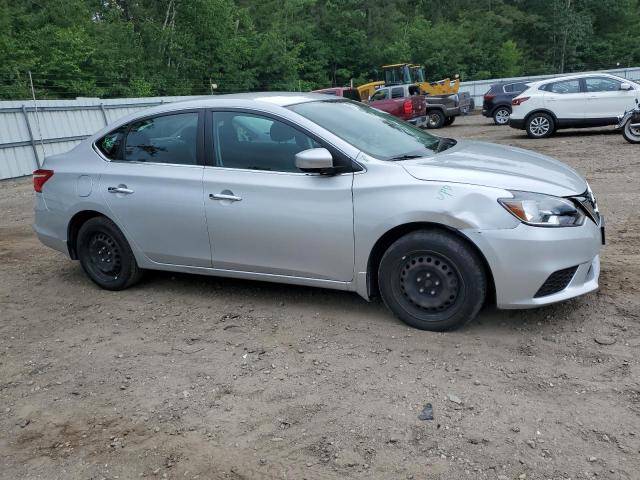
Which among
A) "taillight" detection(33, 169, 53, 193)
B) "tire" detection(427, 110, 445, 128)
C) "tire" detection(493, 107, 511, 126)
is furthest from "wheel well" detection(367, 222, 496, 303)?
"tire" detection(427, 110, 445, 128)

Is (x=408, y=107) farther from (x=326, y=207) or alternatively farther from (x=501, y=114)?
(x=326, y=207)

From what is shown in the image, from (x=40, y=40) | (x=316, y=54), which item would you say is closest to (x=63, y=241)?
(x=40, y=40)

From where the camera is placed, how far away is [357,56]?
5150cm

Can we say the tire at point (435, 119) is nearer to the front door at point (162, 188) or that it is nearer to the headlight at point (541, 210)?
the front door at point (162, 188)

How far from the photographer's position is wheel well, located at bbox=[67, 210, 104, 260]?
5.35 m

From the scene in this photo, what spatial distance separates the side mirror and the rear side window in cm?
201

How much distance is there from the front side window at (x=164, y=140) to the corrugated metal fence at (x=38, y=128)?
10955 millimetres

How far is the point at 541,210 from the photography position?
149 inches

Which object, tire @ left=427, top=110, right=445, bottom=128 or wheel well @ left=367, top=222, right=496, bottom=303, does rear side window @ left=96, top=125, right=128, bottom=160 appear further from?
tire @ left=427, top=110, right=445, bottom=128

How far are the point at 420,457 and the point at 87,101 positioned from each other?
17.1 metres

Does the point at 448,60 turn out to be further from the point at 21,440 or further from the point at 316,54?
the point at 21,440

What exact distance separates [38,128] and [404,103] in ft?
39.8

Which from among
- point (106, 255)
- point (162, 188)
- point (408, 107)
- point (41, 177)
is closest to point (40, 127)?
point (41, 177)

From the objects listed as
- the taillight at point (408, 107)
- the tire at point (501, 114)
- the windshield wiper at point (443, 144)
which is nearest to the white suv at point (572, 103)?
the taillight at point (408, 107)
